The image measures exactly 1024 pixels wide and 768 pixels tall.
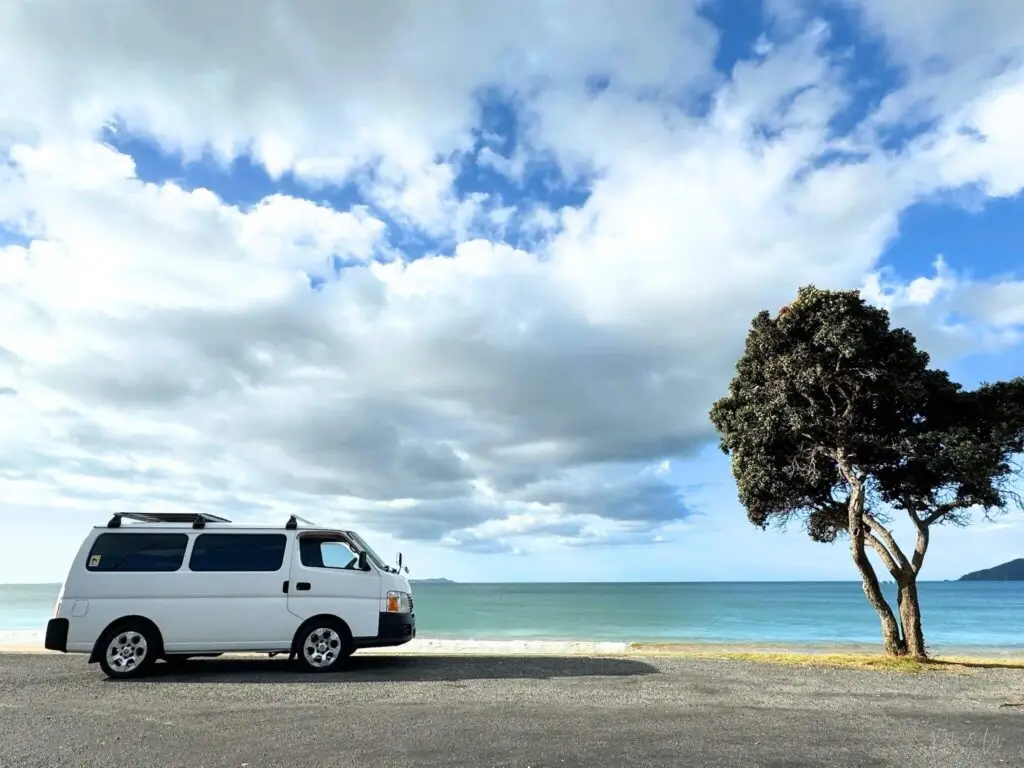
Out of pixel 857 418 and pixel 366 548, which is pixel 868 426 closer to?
pixel 857 418

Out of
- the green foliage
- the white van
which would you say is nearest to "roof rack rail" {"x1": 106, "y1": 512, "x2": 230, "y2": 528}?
the white van

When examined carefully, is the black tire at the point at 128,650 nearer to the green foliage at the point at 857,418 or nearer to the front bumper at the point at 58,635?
the front bumper at the point at 58,635

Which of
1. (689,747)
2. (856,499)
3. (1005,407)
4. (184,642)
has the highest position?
(1005,407)

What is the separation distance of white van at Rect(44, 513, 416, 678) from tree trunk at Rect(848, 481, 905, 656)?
9957mm

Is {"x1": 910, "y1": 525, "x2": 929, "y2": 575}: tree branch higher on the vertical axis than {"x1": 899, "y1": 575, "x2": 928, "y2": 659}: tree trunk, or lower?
higher

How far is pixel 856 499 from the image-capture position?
1555 centimetres

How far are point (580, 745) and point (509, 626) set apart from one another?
158 feet

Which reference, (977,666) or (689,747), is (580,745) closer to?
(689,747)

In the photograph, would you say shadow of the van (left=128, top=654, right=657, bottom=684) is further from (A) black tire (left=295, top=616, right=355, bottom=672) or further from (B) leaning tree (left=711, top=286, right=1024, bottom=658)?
(B) leaning tree (left=711, top=286, right=1024, bottom=658)

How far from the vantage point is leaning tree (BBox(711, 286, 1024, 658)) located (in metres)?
15.1

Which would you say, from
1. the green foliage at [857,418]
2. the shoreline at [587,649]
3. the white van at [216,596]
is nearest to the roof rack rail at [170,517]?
the white van at [216,596]

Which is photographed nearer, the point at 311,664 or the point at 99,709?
the point at 99,709

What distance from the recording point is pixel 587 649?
20.8 metres

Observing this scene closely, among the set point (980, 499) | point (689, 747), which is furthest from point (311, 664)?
point (980, 499)
